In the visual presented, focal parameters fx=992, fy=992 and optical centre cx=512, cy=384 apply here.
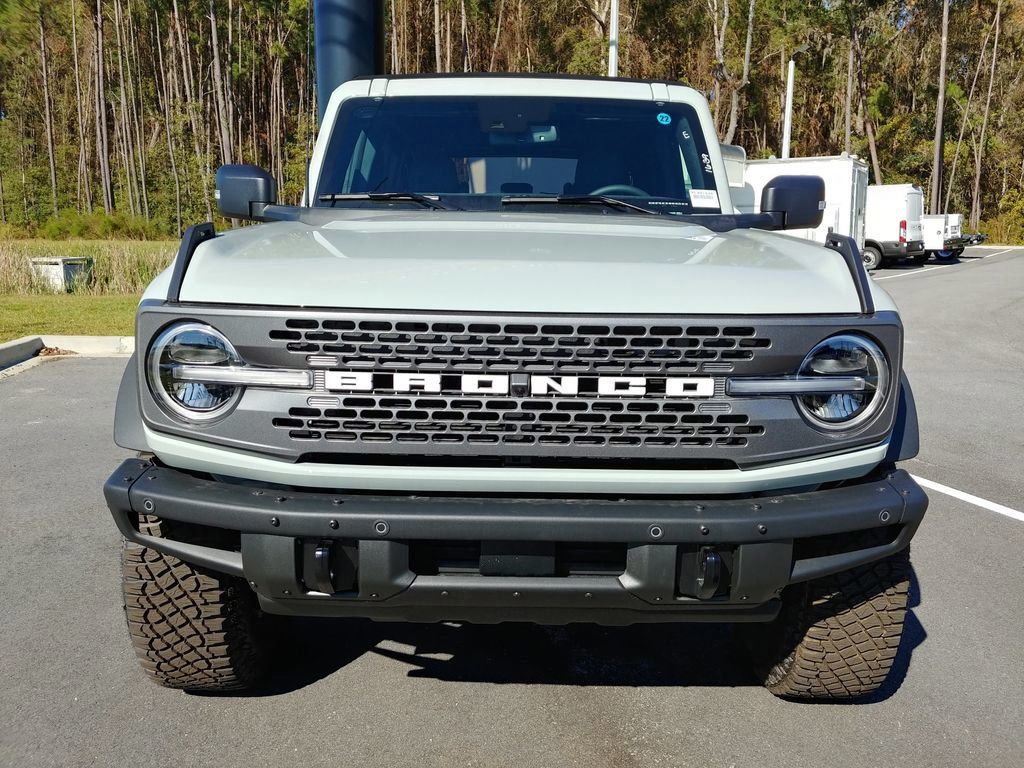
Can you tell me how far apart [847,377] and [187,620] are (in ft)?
6.41

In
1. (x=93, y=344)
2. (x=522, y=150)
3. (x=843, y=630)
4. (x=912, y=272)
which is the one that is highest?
(x=522, y=150)

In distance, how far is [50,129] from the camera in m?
49.8

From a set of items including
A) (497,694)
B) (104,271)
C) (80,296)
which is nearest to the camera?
(497,694)

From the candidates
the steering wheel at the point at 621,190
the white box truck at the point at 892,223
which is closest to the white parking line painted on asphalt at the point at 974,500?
the steering wheel at the point at 621,190

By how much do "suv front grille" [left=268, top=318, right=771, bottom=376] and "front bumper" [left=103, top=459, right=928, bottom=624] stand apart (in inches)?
13.2

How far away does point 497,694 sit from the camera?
10.6 ft

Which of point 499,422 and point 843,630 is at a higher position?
point 499,422

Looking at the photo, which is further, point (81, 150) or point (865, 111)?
point (81, 150)

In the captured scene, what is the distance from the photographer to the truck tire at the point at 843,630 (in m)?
2.87

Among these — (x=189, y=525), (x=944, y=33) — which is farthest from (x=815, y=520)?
(x=944, y=33)

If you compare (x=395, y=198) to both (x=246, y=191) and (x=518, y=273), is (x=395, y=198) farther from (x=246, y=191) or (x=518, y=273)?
(x=518, y=273)

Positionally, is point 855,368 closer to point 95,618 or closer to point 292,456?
point 292,456

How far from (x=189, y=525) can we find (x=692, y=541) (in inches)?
51.0

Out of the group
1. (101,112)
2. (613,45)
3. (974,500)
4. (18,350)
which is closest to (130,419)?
(974,500)
